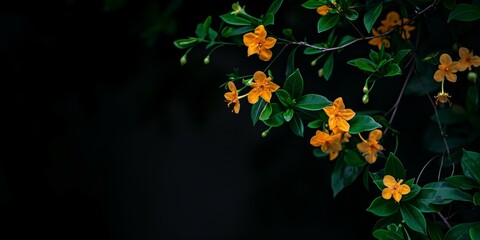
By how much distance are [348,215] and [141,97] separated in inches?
37.2

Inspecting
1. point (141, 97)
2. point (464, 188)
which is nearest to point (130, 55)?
point (141, 97)

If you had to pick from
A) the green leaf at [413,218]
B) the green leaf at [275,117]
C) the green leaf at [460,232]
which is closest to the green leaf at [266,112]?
the green leaf at [275,117]

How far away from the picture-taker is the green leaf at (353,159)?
1403 millimetres

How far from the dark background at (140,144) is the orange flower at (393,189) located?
96cm

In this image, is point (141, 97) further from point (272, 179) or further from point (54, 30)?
point (272, 179)

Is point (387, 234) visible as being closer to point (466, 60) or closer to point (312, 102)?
point (312, 102)

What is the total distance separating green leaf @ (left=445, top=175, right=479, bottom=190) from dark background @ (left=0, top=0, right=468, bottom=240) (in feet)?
3.10

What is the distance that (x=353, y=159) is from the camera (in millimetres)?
1409

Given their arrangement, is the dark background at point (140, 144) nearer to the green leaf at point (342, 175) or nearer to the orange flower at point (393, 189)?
the green leaf at point (342, 175)

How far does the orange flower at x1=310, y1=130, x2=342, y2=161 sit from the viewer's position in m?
1.22

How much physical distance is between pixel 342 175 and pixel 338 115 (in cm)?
33

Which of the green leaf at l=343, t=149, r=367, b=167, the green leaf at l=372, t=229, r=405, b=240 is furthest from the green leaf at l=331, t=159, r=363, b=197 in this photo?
the green leaf at l=372, t=229, r=405, b=240

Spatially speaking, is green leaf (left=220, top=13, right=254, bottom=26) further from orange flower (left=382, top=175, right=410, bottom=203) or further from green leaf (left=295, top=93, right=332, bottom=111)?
orange flower (left=382, top=175, right=410, bottom=203)

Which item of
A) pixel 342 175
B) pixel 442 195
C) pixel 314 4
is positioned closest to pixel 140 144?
pixel 342 175
